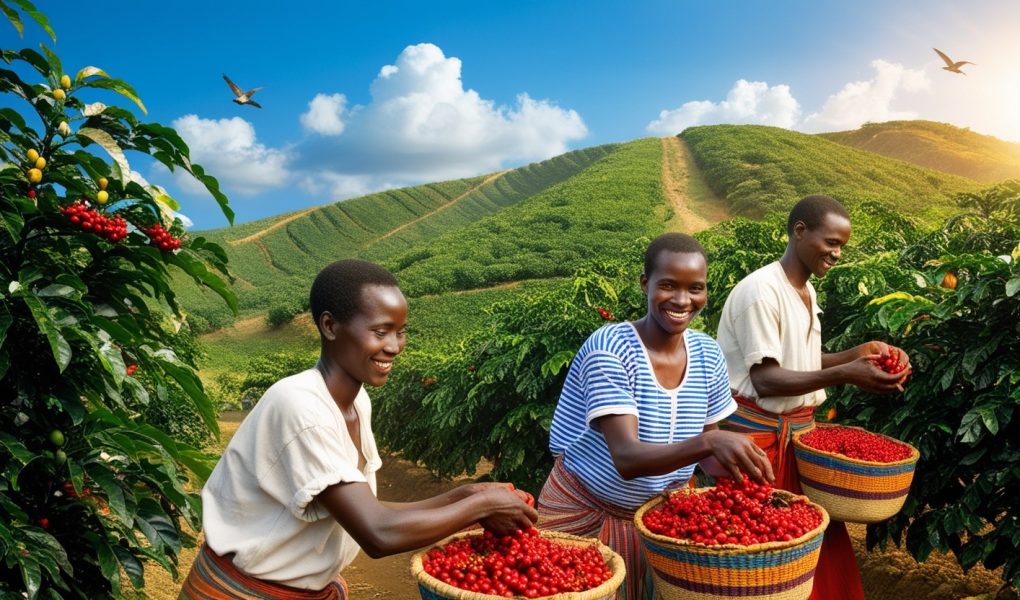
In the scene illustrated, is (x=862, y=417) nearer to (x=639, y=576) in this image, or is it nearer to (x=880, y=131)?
(x=639, y=576)

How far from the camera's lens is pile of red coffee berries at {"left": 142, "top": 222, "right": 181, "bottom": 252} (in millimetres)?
2508

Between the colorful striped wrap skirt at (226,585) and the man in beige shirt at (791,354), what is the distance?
1.74 meters

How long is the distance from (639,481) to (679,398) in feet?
0.83

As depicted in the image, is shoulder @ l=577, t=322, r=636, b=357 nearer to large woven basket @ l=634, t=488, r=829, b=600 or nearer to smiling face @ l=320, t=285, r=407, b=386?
large woven basket @ l=634, t=488, r=829, b=600

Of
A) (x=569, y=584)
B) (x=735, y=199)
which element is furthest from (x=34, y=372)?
(x=735, y=199)

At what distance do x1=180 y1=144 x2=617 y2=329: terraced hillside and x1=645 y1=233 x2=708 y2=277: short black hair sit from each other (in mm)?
27357

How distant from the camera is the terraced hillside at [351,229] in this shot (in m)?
34.1

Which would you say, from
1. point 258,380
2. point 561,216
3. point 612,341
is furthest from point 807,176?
point 612,341

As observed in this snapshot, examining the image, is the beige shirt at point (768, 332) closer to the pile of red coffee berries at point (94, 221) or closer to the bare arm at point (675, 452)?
the bare arm at point (675, 452)

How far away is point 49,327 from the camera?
209 centimetres

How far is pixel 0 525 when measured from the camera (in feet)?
6.55

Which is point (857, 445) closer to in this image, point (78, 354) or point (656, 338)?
point (656, 338)

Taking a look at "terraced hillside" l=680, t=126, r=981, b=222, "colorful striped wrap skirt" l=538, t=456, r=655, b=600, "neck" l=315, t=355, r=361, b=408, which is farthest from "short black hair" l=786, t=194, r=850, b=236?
"terraced hillside" l=680, t=126, r=981, b=222

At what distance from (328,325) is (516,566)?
2.19ft
